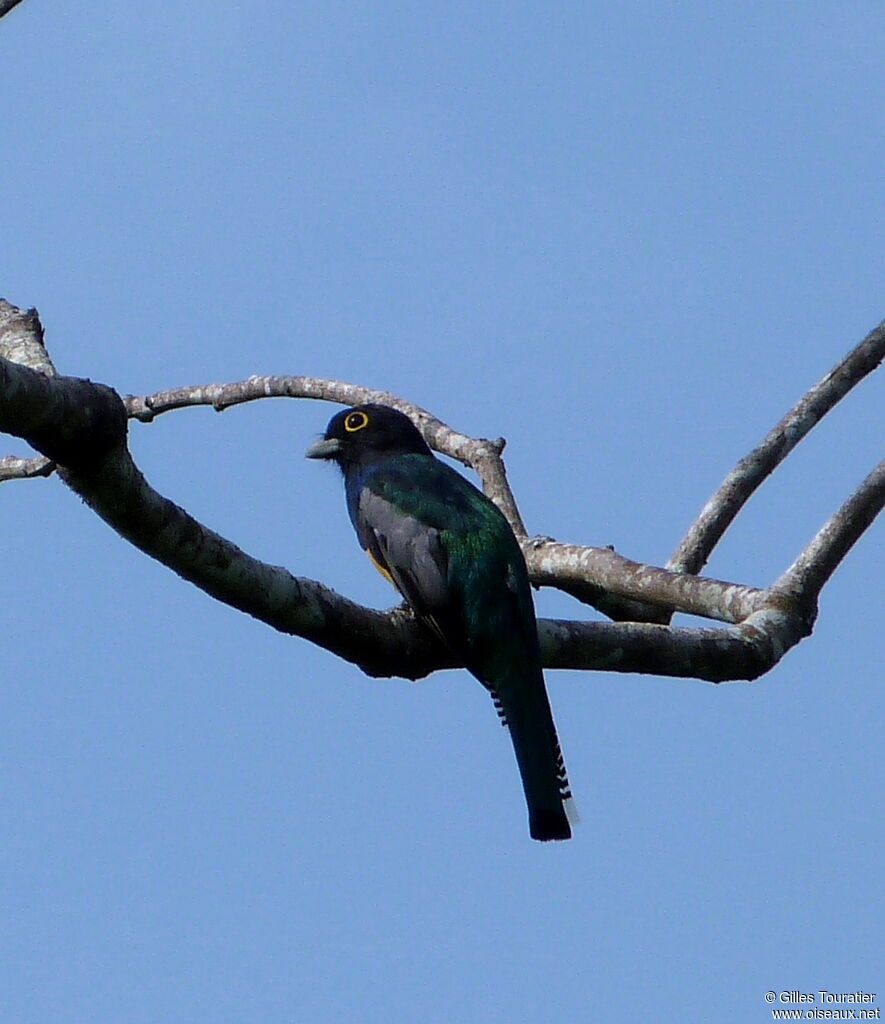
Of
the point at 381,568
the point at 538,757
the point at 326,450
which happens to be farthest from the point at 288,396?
the point at 538,757

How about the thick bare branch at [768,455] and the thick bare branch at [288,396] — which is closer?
the thick bare branch at [768,455]

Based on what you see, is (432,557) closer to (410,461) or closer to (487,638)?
(487,638)

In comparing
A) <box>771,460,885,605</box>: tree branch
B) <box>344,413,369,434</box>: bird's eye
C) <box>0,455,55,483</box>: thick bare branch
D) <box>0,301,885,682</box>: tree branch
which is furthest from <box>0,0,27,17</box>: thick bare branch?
<box>771,460,885,605</box>: tree branch

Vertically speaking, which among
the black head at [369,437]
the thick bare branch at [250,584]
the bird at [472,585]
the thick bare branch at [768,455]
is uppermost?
the black head at [369,437]

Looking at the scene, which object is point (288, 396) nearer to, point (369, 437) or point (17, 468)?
point (369, 437)

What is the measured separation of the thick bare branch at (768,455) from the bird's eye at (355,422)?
1.61m

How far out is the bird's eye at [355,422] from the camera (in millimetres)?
7492

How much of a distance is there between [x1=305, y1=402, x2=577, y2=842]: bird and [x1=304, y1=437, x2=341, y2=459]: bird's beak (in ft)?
1.71

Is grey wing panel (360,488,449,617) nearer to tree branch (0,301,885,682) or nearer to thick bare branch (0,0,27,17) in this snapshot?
tree branch (0,301,885,682)

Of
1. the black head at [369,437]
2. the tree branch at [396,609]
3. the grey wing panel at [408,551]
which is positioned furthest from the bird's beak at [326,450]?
the grey wing panel at [408,551]

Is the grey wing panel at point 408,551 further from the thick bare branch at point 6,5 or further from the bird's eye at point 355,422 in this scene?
the thick bare branch at point 6,5

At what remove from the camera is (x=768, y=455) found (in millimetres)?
6785

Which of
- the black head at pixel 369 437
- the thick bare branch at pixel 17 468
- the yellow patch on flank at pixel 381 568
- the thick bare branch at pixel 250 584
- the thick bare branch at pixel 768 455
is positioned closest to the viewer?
the thick bare branch at pixel 250 584

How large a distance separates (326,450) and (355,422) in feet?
0.71
